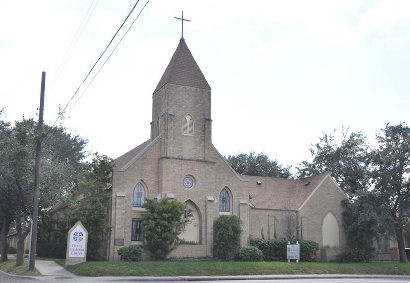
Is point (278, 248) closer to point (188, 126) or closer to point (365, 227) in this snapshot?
→ point (365, 227)

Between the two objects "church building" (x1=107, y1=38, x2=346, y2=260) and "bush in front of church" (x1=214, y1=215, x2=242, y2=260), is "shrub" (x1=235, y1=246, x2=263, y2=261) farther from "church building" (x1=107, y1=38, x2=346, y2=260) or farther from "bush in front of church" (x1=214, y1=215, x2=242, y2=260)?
"church building" (x1=107, y1=38, x2=346, y2=260)

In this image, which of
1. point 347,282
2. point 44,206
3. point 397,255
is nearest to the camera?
point 347,282

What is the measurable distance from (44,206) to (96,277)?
9297 mm

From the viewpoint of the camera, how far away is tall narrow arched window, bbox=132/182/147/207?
34719mm

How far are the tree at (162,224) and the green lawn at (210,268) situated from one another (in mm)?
2403

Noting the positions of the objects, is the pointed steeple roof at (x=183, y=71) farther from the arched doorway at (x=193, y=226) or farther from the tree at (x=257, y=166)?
the tree at (x=257, y=166)

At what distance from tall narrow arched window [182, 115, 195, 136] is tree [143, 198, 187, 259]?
6.37 metres

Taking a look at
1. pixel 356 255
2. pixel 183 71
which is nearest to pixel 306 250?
pixel 356 255

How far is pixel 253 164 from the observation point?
6134 cm

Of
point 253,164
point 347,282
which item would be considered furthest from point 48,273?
point 253,164

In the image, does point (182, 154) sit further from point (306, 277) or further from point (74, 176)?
point (306, 277)

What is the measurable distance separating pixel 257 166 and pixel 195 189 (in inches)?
1021

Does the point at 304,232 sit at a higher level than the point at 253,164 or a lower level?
lower

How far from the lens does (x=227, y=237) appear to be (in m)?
35.3
